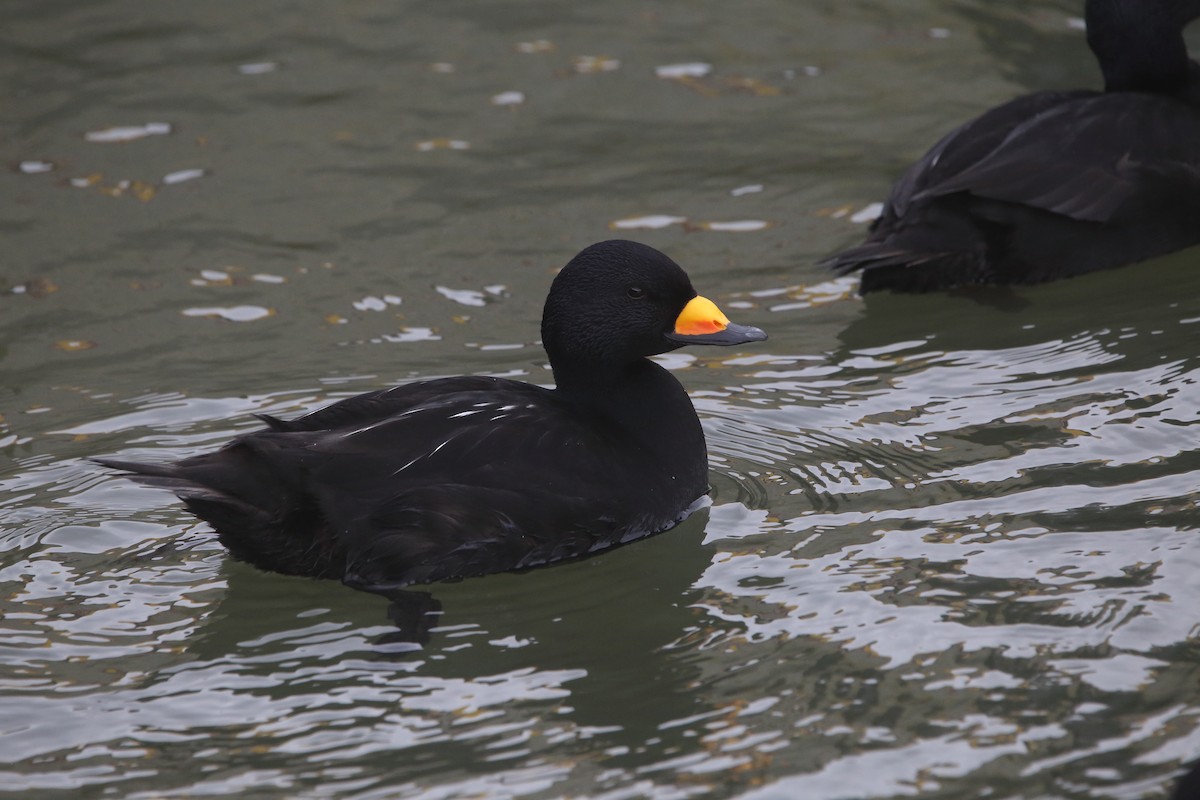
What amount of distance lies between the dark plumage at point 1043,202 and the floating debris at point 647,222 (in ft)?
4.59

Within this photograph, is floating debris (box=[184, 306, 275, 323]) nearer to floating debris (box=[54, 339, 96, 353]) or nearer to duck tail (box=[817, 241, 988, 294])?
floating debris (box=[54, 339, 96, 353])

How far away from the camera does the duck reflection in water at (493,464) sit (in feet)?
16.9

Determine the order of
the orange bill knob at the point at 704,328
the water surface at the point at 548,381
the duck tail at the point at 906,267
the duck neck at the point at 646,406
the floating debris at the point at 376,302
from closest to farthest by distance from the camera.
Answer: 1. the water surface at the point at 548,381
2. the duck neck at the point at 646,406
3. the orange bill knob at the point at 704,328
4. the duck tail at the point at 906,267
5. the floating debris at the point at 376,302

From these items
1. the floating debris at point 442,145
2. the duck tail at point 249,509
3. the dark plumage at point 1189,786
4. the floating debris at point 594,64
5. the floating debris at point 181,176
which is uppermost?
the floating debris at point 594,64

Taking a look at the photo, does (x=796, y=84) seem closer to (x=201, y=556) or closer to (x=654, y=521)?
(x=654, y=521)

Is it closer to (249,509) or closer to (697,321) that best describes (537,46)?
(697,321)

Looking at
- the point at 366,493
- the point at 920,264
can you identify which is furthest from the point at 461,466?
the point at 920,264

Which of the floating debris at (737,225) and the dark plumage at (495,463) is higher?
the floating debris at (737,225)

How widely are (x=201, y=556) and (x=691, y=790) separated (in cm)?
236

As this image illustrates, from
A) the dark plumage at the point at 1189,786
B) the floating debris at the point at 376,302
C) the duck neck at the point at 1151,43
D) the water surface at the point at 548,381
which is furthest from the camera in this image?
the duck neck at the point at 1151,43

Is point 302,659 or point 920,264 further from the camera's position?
point 920,264

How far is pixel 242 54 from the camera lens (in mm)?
10852

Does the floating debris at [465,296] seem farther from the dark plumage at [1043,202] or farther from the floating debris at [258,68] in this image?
the floating debris at [258,68]

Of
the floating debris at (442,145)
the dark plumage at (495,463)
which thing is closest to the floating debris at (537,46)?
the floating debris at (442,145)
